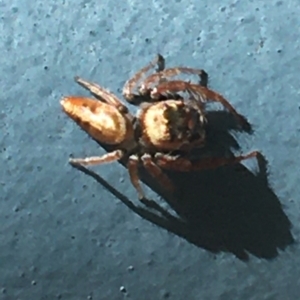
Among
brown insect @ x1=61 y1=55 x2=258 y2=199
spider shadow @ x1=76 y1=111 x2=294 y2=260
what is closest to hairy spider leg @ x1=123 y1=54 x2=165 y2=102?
brown insect @ x1=61 y1=55 x2=258 y2=199

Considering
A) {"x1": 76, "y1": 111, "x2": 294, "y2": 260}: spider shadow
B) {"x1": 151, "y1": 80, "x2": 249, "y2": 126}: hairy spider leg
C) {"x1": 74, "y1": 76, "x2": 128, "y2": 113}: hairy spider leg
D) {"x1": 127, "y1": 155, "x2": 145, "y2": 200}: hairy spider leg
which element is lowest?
{"x1": 76, "y1": 111, "x2": 294, "y2": 260}: spider shadow

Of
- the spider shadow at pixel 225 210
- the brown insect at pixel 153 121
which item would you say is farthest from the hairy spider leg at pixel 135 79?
the spider shadow at pixel 225 210

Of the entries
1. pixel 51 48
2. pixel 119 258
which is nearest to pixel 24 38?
pixel 51 48

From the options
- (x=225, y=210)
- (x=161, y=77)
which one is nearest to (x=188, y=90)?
(x=161, y=77)

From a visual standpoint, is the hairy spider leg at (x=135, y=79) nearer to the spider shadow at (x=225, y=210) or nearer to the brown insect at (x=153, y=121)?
the brown insect at (x=153, y=121)

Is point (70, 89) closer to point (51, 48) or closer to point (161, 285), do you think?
point (51, 48)

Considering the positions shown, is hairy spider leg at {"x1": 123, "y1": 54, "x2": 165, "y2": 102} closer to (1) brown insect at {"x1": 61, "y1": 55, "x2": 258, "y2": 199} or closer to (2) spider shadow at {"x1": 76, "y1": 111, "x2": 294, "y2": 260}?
(1) brown insect at {"x1": 61, "y1": 55, "x2": 258, "y2": 199}

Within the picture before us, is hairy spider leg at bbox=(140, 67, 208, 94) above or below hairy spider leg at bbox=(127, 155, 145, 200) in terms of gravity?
above

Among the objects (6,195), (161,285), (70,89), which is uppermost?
(70,89)
